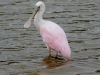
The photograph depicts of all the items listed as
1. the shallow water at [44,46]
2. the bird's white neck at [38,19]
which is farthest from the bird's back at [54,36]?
the shallow water at [44,46]

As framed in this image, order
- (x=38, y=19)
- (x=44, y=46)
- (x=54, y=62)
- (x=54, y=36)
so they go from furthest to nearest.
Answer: (x=44, y=46)
(x=38, y=19)
(x=54, y=36)
(x=54, y=62)

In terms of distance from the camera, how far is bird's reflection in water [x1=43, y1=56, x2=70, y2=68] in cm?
976

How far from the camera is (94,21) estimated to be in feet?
44.9

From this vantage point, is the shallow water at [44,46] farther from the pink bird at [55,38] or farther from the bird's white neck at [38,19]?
the bird's white neck at [38,19]

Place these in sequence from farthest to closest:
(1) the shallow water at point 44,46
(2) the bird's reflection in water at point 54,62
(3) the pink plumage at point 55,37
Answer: (3) the pink plumage at point 55,37, (2) the bird's reflection in water at point 54,62, (1) the shallow water at point 44,46

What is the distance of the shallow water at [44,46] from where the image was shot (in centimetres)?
935

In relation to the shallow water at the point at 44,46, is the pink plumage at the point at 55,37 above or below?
above

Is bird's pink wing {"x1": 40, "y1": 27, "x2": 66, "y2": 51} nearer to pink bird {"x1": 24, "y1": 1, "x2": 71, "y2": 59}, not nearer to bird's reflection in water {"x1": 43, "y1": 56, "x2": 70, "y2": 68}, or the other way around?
pink bird {"x1": 24, "y1": 1, "x2": 71, "y2": 59}

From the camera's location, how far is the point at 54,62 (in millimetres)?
10047

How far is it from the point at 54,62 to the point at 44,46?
3.95 ft

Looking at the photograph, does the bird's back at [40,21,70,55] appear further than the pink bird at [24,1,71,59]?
Yes

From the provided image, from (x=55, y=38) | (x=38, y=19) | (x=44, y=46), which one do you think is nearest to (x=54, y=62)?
(x=55, y=38)

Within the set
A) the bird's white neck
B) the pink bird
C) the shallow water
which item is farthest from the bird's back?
the shallow water

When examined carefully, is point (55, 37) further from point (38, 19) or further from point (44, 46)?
point (44, 46)
